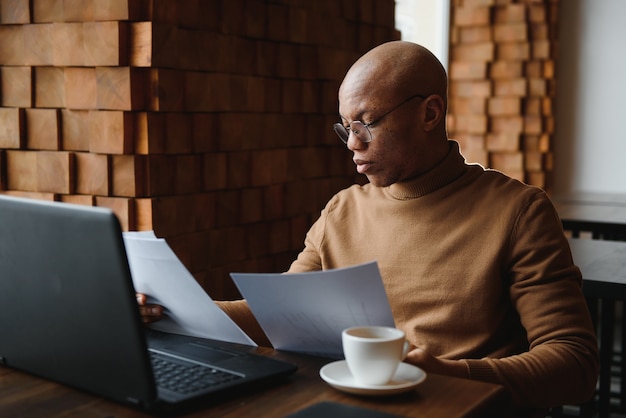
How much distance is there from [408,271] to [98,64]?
1.00m

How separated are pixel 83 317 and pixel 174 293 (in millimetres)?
342

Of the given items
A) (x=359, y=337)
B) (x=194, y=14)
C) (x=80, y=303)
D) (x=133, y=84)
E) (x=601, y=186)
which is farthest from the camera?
(x=601, y=186)

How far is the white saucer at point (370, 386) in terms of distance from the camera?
113 centimetres

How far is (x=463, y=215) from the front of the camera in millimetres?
1685

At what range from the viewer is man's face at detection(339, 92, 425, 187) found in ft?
5.56

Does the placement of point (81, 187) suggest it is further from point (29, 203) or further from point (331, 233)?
point (29, 203)

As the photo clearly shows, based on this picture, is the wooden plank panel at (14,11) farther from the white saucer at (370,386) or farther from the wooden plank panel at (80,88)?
the white saucer at (370,386)

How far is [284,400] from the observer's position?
1.15 meters

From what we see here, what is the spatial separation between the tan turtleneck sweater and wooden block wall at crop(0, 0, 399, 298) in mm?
594

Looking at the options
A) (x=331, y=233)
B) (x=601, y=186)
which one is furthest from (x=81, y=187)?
(x=601, y=186)

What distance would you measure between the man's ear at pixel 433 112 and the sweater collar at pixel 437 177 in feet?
0.26

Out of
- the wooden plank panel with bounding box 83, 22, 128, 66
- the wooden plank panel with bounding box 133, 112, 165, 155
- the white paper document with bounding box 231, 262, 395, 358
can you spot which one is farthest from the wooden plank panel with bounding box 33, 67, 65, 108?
the white paper document with bounding box 231, 262, 395, 358

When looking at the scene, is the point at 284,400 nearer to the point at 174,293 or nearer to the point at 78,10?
the point at 174,293

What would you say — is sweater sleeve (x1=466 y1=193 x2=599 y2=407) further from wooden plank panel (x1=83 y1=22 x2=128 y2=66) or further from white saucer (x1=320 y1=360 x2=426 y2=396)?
wooden plank panel (x1=83 y1=22 x2=128 y2=66)
